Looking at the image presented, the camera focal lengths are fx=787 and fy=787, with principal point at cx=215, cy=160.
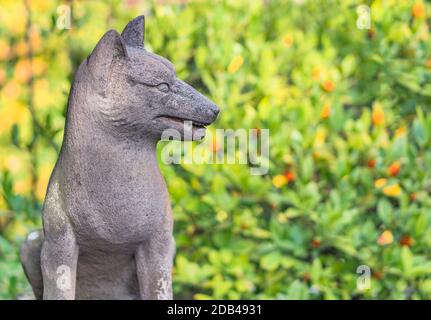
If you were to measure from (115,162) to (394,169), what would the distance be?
1.58 meters

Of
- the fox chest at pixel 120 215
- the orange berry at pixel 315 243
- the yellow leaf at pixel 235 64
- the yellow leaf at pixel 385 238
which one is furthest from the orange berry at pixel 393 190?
the fox chest at pixel 120 215

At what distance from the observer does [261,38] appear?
381cm

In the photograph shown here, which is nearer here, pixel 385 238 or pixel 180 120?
pixel 180 120

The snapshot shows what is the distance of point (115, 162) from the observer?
2248 millimetres

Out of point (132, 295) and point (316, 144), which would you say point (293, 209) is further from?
point (132, 295)

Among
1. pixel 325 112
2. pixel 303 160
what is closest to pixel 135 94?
pixel 303 160

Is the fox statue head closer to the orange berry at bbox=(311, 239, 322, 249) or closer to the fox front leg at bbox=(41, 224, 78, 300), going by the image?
the fox front leg at bbox=(41, 224, 78, 300)

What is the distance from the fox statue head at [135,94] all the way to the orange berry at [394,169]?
4.48 feet

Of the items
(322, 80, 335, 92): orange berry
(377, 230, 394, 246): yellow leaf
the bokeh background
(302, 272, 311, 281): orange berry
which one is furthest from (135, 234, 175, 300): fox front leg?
(322, 80, 335, 92): orange berry

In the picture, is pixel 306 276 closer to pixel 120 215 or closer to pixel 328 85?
pixel 328 85

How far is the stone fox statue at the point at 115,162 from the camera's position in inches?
88.2

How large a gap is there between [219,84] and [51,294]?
154cm

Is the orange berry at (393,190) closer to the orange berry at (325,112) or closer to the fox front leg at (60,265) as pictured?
the orange berry at (325,112)

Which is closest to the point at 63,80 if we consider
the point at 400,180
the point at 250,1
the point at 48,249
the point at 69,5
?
the point at 69,5
